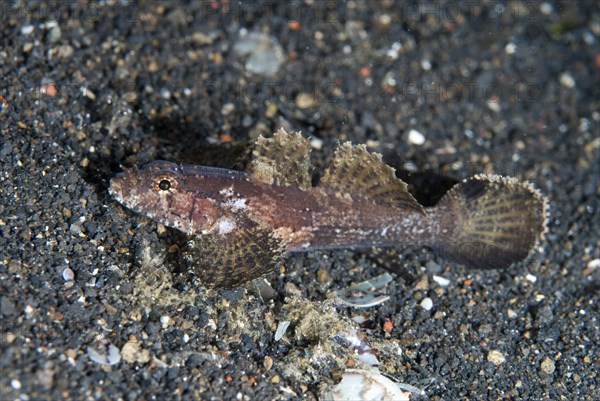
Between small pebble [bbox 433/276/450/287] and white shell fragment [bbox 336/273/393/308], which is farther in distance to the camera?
small pebble [bbox 433/276/450/287]

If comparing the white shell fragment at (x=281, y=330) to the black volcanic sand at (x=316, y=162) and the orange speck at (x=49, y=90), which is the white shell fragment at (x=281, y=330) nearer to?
the black volcanic sand at (x=316, y=162)

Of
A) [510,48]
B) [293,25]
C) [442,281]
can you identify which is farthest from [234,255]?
[510,48]

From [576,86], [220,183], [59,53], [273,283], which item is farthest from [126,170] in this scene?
[576,86]

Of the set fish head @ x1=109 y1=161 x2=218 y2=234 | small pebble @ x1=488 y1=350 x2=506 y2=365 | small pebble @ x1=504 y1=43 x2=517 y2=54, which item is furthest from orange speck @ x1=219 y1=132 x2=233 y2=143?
small pebble @ x1=504 y1=43 x2=517 y2=54

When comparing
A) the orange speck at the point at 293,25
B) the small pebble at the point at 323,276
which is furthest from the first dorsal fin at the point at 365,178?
the orange speck at the point at 293,25

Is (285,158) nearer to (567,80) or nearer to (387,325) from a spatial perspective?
(387,325)

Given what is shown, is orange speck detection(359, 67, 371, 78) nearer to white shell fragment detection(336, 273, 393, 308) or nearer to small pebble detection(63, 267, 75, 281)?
white shell fragment detection(336, 273, 393, 308)

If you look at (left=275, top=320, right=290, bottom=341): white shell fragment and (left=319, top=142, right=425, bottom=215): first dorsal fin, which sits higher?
(left=319, top=142, right=425, bottom=215): first dorsal fin
